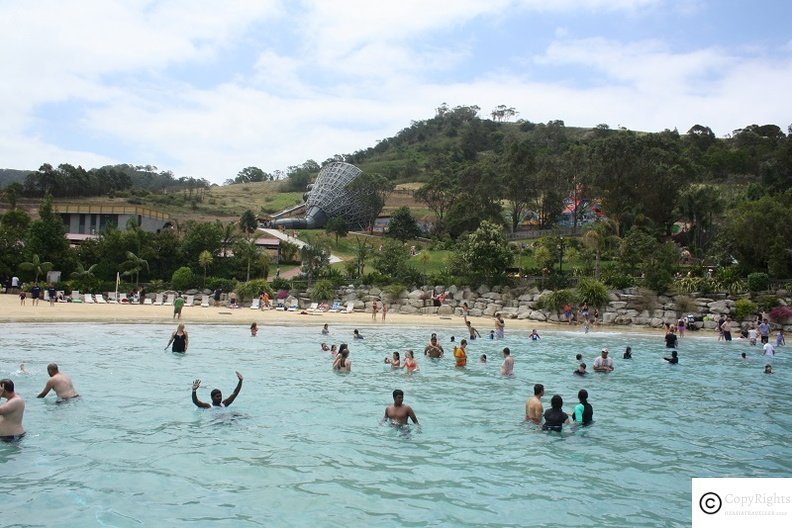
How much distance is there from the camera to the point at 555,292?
4022 centimetres

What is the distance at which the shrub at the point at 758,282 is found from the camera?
3922 centimetres

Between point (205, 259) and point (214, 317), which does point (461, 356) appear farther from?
point (205, 259)

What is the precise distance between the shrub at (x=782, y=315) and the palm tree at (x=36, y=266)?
156ft

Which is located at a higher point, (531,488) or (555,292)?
(555,292)

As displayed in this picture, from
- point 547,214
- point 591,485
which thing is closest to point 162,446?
point 591,485

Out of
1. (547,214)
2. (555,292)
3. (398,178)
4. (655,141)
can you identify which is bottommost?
(555,292)

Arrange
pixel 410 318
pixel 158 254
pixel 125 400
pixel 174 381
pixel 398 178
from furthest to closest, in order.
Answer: pixel 398 178
pixel 158 254
pixel 410 318
pixel 174 381
pixel 125 400

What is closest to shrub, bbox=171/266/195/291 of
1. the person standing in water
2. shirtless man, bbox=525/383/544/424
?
the person standing in water

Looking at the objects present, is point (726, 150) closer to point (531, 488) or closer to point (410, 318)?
point (410, 318)

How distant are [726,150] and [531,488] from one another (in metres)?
103

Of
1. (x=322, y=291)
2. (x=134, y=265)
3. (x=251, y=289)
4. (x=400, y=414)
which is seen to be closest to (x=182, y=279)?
(x=134, y=265)

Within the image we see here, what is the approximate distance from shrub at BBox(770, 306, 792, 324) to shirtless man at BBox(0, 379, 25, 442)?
38.7m

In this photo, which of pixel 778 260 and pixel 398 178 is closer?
pixel 778 260

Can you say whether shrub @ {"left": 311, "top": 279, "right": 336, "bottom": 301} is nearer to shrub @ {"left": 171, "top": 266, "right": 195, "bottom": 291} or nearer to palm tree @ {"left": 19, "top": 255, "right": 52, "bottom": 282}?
shrub @ {"left": 171, "top": 266, "right": 195, "bottom": 291}
